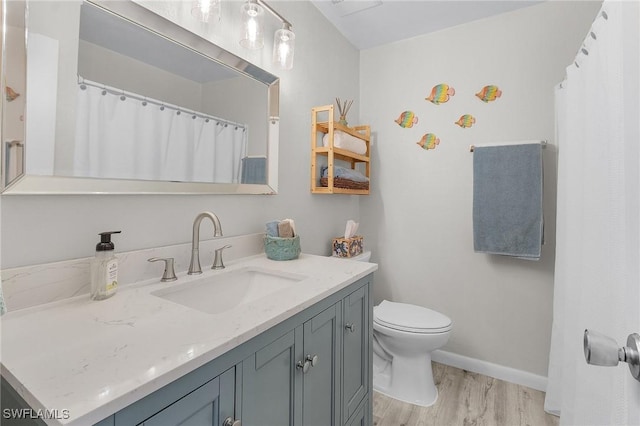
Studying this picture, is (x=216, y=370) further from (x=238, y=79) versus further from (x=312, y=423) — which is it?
(x=238, y=79)

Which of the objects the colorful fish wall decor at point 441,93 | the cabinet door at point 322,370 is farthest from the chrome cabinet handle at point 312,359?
the colorful fish wall decor at point 441,93

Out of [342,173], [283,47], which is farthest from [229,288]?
[283,47]

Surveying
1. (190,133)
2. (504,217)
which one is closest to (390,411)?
(504,217)

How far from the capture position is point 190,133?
4.06 ft

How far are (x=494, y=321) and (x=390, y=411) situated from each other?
0.93m

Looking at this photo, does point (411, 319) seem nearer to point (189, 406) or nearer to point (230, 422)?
point (230, 422)

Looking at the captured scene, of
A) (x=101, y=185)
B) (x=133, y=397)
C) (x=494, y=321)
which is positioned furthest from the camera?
(x=494, y=321)

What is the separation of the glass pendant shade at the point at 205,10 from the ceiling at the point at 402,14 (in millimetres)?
989

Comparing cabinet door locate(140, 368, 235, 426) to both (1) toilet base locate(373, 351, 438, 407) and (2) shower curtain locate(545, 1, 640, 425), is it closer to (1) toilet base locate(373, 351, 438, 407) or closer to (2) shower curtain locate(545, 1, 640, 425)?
(2) shower curtain locate(545, 1, 640, 425)

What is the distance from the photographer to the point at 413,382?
184cm

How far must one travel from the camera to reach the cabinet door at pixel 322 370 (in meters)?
0.97

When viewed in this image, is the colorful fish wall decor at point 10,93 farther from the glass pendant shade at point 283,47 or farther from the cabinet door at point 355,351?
the cabinet door at point 355,351

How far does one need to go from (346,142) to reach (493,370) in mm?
1799

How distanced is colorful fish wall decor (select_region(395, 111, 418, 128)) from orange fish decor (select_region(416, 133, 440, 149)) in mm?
139
